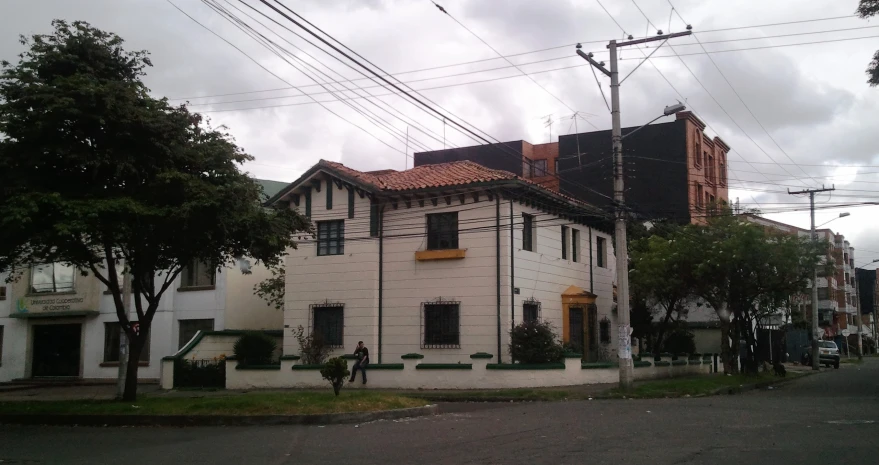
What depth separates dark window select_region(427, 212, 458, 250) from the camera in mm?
26500

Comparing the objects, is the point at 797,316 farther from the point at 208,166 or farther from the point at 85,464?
the point at 85,464

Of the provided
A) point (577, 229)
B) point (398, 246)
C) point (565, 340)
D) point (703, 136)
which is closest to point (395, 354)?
point (398, 246)

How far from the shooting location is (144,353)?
32.5 meters

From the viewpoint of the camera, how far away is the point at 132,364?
19734mm

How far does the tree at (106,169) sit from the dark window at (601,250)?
17091 mm

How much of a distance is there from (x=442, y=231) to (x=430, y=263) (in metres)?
1.14

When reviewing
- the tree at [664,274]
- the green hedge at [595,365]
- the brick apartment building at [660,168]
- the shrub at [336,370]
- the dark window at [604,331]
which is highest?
the brick apartment building at [660,168]

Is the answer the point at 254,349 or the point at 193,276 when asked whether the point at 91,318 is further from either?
the point at 254,349

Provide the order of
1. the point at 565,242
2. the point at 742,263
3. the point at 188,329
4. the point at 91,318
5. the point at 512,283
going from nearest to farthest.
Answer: the point at 512,283 < the point at 742,263 < the point at 565,242 < the point at 188,329 < the point at 91,318

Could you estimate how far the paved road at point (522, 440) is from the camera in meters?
10.5

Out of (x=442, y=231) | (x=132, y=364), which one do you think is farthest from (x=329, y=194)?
(x=132, y=364)

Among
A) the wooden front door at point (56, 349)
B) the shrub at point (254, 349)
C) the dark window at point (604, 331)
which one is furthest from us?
the wooden front door at point (56, 349)

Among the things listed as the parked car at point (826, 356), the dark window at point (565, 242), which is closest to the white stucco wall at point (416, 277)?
the dark window at point (565, 242)

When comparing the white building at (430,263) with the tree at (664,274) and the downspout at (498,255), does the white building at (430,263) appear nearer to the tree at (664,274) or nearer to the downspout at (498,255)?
the downspout at (498,255)
